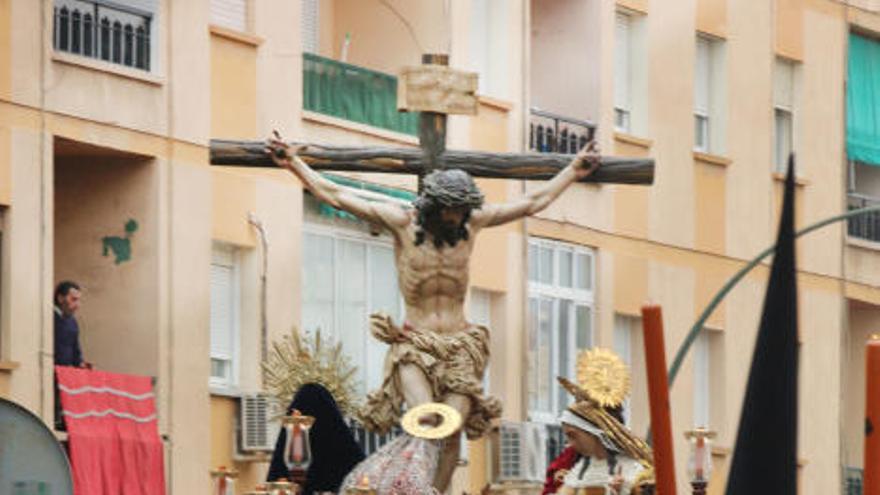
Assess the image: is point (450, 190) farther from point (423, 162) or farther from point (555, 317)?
point (555, 317)

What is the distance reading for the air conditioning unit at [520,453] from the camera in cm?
3897

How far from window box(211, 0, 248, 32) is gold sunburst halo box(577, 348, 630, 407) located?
1578 cm

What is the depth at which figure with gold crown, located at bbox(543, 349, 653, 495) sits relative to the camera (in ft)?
59.9

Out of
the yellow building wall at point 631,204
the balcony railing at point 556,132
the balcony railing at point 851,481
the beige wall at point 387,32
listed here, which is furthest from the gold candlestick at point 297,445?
the balcony railing at point 851,481

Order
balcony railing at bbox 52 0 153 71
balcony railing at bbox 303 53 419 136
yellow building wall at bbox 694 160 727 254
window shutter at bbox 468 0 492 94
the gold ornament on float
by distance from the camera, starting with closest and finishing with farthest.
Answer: the gold ornament on float
balcony railing at bbox 52 0 153 71
balcony railing at bbox 303 53 419 136
window shutter at bbox 468 0 492 94
yellow building wall at bbox 694 160 727 254

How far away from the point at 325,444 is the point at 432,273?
1077 millimetres

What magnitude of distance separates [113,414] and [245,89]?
13.9 ft

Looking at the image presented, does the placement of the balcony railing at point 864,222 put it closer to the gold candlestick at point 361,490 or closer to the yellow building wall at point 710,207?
the yellow building wall at point 710,207

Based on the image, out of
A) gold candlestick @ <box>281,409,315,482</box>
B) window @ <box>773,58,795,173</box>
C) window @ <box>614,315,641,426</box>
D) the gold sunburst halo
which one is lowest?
gold candlestick @ <box>281,409,315,482</box>

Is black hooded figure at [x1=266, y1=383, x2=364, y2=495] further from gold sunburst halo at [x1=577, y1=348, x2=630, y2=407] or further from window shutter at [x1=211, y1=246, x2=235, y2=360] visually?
window shutter at [x1=211, y1=246, x2=235, y2=360]

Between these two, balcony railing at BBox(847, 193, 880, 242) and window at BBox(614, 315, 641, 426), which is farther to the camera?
balcony railing at BBox(847, 193, 880, 242)

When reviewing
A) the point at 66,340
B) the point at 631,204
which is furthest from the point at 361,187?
the point at 631,204

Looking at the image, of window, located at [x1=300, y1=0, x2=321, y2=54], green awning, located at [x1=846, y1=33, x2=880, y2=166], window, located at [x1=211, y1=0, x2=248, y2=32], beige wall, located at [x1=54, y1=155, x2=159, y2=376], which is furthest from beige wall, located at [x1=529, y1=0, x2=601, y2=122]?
beige wall, located at [x1=54, y1=155, x2=159, y2=376]

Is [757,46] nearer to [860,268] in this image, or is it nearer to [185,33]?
[860,268]
